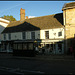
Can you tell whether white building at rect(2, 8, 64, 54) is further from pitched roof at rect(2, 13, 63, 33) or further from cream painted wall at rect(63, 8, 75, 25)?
cream painted wall at rect(63, 8, 75, 25)

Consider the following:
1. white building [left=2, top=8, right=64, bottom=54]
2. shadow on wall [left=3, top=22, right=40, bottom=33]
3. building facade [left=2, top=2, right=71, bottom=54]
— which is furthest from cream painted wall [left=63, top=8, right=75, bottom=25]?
shadow on wall [left=3, top=22, right=40, bottom=33]

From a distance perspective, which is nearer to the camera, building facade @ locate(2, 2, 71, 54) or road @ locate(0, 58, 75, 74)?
road @ locate(0, 58, 75, 74)

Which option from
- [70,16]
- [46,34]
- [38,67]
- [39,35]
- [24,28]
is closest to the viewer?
[38,67]

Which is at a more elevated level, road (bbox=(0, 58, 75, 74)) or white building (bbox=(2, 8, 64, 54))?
white building (bbox=(2, 8, 64, 54))

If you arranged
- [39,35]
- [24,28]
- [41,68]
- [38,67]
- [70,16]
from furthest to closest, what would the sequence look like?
[24,28] < [39,35] < [70,16] < [38,67] < [41,68]

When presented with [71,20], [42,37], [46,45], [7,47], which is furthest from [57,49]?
[7,47]

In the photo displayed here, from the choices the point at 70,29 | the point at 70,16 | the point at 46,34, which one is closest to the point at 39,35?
the point at 46,34

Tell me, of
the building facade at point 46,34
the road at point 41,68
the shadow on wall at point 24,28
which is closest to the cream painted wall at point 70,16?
the building facade at point 46,34

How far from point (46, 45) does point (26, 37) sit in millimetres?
5746

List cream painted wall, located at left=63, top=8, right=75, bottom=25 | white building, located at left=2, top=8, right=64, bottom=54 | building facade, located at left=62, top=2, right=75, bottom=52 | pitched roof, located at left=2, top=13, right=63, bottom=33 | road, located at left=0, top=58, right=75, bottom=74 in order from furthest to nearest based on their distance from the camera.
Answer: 1. pitched roof, located at left=2, top=13, right=63, bottom=33
2. white building, located at left=2, top=8, right=64, bottom=54
3. cream painted wall, located at left=63, top=8, right=75, bottom=25
4. building facade, located at left=62, top=2, right=75, bottom=52
5. road, located at left=0, top=58, right=75, bottom=74

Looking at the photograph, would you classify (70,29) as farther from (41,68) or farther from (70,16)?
(41,68)

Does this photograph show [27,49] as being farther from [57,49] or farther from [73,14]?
[73,14]

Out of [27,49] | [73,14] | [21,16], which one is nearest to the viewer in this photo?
[27,49]

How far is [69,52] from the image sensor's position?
20984 mm
